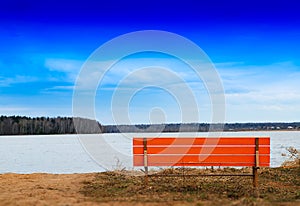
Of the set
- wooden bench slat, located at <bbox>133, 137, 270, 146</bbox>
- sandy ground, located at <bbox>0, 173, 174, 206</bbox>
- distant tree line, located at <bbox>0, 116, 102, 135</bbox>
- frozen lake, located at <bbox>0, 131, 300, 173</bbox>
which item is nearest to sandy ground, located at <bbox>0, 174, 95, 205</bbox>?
sandy ground, located at <bbox>0, 173, 174, 206</bbox>

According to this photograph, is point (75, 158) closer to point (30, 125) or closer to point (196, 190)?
point (196, 190)

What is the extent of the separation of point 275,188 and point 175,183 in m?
2.12

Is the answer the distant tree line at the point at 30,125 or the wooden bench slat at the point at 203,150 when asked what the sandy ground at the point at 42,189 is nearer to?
the wooden bench slat at the point at 203,150

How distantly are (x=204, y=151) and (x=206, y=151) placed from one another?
0.14ft

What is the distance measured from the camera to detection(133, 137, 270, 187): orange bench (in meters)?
7.96

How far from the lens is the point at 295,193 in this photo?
7.66 metres

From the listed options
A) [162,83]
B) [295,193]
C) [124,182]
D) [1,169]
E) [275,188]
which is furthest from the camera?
[1,169]

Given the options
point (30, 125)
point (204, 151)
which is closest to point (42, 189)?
point (204, 151)

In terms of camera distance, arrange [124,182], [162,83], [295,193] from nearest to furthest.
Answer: [295,193], [124,182], [162,83]

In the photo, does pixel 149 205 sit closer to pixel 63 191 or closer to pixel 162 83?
pixel 63 191

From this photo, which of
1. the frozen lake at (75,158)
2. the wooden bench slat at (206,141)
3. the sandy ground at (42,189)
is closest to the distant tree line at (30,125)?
the frozen lake at (75,158)

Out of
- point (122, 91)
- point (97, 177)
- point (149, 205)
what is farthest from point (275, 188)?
point (122, 91)

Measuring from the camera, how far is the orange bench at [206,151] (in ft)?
26.1

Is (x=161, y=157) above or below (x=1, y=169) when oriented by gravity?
above
